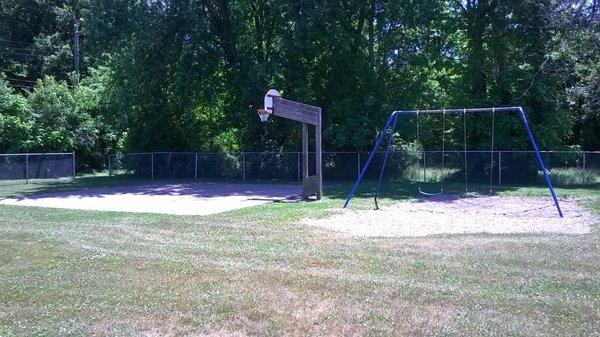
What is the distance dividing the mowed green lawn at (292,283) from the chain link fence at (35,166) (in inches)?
815

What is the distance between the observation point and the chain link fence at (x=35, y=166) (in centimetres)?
3073

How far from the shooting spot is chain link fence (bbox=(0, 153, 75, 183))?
30.7 m

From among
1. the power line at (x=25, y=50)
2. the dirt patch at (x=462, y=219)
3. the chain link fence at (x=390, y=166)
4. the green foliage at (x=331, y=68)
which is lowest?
the dirt patch at (x=462, y=219)

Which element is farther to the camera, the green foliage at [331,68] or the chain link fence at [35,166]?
the chain link fence at [35,166]

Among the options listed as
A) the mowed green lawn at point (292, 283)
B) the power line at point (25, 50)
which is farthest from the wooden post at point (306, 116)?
the power line at point (25, 50)

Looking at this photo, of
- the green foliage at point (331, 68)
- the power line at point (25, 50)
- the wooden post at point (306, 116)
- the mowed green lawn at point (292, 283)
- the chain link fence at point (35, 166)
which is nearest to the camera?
the mowed green lawn at point (292, 283)

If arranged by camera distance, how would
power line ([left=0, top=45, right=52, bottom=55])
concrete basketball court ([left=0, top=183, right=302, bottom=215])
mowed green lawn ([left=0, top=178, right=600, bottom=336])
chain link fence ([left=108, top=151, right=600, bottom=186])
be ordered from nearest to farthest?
mowed green lawn ([left=0, top=178, right=600, bottom=336]) → concrete basketball court ([left=0, top=183, right=302, bottom=215]) → chain link fence ([left=108, top=151, right=600, bottom=186]) → power line ([left=0, top=45, right=52, bottom=55])

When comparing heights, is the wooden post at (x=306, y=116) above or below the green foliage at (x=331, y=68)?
below

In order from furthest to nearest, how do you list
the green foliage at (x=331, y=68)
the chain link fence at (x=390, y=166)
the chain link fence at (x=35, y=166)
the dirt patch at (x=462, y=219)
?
the chain link fence at (x=35, y=166), the green foliage at (x=331, y=68), the chain link fence at (x=390, y=166), the dirt patch at (x=462, y=219)

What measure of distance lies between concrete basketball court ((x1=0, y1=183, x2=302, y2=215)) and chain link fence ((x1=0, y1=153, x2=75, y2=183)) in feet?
23.9

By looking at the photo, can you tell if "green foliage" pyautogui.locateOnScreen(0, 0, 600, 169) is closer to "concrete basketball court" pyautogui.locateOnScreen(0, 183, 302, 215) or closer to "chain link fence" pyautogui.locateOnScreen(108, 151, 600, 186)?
"chain link fence" pyautogui.locateOnScreen(108, 151, 600, 186)

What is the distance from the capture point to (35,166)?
3194 cm

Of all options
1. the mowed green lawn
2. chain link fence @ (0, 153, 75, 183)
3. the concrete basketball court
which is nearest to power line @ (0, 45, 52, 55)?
chain link fence @ (0, 153, 75, 183)

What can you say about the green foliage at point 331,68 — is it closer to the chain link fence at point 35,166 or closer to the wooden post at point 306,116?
the chain link fence at point 35,166
